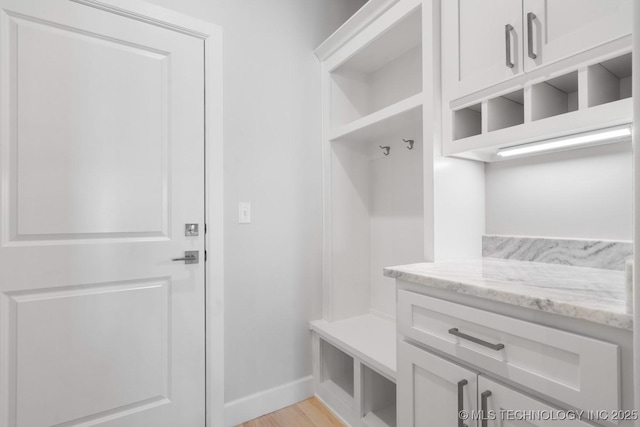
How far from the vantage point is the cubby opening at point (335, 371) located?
194cm

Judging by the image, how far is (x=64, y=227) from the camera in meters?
1.35

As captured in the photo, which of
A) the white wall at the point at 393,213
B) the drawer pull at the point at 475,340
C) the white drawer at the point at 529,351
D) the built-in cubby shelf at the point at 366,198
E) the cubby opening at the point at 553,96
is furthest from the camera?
the white wall at the point at 393,213

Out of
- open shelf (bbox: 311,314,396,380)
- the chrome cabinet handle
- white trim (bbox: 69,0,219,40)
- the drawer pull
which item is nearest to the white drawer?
the drawer pull

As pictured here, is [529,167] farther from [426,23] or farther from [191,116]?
[191,116]

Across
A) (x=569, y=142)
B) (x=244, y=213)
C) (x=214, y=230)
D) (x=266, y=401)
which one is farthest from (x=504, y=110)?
(x=266, y=401)

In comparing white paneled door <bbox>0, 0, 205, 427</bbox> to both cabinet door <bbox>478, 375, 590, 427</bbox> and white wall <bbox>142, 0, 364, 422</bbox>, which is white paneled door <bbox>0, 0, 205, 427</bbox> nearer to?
white wall <bbox>142, 0, 364, 422</bbox>

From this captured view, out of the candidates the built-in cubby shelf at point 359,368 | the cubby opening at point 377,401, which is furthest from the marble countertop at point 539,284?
the cubby opening at point 377,401

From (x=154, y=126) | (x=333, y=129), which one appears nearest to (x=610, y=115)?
(x=333, y=129)

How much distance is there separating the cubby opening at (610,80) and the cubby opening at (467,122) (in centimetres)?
39

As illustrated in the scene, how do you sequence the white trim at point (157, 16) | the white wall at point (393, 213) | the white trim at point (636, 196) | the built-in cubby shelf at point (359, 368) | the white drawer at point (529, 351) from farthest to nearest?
the white wall at point (393, 213), the built-in cubby shelf at point (359, 368), the white trim at point (157, 16), the white drawer at point (529, 351), the white trim at point (636, 196)

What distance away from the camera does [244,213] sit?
5.79 feet

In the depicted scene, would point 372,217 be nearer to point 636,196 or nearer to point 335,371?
point 335,371

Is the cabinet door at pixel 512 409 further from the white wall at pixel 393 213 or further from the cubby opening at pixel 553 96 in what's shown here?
the white wall at pixel 393 213

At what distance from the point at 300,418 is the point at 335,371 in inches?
14.1
